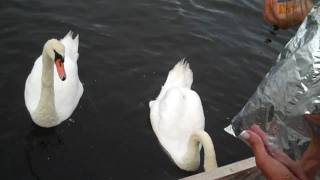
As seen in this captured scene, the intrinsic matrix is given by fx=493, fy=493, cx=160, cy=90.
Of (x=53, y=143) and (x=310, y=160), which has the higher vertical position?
(x=310, y=160)

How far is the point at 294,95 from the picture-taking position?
3084 mm

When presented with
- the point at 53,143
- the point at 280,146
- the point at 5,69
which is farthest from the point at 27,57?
the point at 280,146

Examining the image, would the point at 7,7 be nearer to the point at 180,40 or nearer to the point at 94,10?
the point at 94,10

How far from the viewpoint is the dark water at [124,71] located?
20.3ft

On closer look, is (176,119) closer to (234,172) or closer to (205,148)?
(205,148)

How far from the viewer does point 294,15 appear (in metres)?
8.16

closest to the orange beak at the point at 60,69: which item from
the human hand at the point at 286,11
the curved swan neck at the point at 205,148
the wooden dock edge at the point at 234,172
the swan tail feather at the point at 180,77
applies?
the curved swan neck at the point at 205,148

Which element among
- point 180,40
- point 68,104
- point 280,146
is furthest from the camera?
point 180,40

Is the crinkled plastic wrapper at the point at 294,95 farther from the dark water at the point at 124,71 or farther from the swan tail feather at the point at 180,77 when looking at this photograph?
the swan tail feather at the point at 180,77

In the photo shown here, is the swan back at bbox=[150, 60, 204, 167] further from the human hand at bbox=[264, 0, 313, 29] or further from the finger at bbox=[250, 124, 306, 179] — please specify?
the finger at bbox=[250, 124, 306, 179]

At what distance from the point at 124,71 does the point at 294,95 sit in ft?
15.9

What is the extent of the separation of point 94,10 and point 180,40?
5.50ft

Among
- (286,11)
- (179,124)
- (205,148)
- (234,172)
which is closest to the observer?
(234,172)

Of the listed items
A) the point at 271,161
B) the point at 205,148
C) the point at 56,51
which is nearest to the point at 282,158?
the point at 271,161
